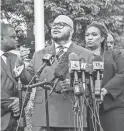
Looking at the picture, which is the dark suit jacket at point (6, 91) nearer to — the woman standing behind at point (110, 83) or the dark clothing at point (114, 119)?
the woman standing behind at point (110, 83)

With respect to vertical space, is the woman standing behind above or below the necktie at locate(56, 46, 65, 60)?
below

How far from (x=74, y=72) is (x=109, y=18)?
9552 mm

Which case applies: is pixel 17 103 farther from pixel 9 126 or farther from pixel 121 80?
pixel 121 80

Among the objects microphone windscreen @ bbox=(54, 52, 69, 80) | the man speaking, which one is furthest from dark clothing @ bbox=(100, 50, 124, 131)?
microphone windscreen @ bbox=(54, 52, 69, 80)

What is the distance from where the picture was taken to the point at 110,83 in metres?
4.54

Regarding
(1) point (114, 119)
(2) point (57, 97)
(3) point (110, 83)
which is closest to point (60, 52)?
(2) point (57, 97)

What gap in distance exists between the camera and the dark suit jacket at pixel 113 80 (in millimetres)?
4566

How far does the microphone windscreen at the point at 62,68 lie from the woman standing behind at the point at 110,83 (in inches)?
30.8

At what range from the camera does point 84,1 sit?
11938mm

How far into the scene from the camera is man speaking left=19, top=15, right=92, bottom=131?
4.09 metres

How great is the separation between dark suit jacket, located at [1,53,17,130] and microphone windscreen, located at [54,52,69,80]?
515mm

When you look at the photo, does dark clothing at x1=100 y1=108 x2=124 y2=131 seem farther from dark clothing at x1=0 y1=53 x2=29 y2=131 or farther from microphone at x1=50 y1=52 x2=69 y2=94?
dark clothing at x1=0 y1=53 x2=29 y2=131

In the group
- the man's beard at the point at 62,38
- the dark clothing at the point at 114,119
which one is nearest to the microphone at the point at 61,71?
the man's beard at the point at 62,38

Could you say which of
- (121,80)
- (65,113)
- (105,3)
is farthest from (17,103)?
(105,3)
